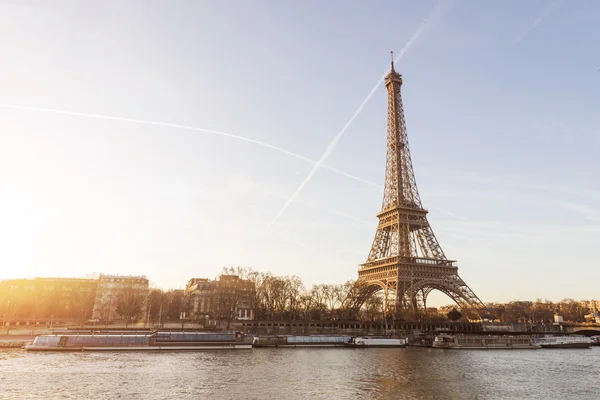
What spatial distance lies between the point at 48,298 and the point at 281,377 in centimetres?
14272

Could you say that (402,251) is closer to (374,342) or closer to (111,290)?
(374,342)

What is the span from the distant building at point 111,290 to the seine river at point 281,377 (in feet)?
292

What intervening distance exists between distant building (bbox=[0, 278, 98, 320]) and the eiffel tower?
77024 millimetres

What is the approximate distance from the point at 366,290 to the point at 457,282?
20590 mm

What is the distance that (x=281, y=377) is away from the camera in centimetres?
3528

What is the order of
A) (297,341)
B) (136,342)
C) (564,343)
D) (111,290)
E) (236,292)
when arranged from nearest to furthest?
(136,342), (297,341), (564,343), (236,292), (111,290)

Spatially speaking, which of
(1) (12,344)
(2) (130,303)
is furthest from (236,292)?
(1) (12,344)

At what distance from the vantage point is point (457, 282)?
3772 inches

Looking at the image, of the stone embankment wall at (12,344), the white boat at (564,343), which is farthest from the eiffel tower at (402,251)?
the stone embankment wall at (12,344)

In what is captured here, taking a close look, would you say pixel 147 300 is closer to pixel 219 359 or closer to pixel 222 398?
pixel 219 359

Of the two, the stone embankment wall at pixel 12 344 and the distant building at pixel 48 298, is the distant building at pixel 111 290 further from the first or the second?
the stone embankment wall at pixel 12 344

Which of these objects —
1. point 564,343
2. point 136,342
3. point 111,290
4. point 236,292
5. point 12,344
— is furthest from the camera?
point 111,290

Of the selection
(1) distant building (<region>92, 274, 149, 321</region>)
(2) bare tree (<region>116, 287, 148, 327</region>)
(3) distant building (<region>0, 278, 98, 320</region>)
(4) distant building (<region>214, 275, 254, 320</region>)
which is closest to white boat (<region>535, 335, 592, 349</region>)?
(4) distant building (<region>214, 275, 254, 320</region>)

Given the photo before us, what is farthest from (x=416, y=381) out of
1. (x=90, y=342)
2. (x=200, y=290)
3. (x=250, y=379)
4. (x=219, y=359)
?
(x=200, y=290)
